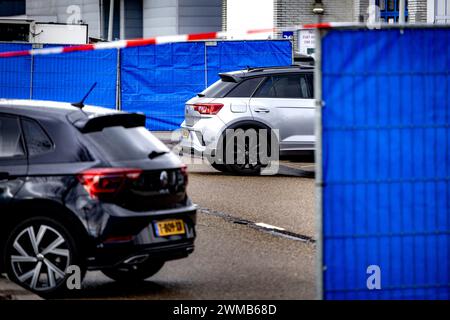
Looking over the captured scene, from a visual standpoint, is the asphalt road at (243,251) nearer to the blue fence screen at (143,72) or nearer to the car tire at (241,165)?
the car tire at (241,165)

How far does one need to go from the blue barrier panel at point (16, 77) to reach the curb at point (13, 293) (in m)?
A: 17.4

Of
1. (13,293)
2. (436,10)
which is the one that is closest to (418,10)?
(436,10)

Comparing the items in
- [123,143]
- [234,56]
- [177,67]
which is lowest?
[123,143]

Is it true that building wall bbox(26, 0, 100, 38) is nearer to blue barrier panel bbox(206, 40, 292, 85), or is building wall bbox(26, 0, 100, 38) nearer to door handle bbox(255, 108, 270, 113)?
blue barrier panel bbox(206, 40, 292, 85)

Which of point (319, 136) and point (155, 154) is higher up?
point (319, 136)

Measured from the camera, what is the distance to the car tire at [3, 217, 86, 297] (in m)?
8.41

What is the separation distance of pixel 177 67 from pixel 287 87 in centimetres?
732

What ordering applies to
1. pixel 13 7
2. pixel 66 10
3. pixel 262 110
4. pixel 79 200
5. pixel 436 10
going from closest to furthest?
pixel 79 200, pixel 262 110, pixel 436 10, pixel 66 10, pixel 13 7

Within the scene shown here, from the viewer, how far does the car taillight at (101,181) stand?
8.38 meters

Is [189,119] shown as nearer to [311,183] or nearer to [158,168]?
[311,183]

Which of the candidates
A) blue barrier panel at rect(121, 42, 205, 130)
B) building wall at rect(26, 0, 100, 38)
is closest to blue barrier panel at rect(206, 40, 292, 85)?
blue barrier panel at rect(121, 42, 205, 130)

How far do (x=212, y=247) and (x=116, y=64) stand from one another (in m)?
15.3

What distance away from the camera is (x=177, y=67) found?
1011 inches

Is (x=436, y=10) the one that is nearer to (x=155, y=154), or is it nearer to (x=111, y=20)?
(x=111, y=20)
